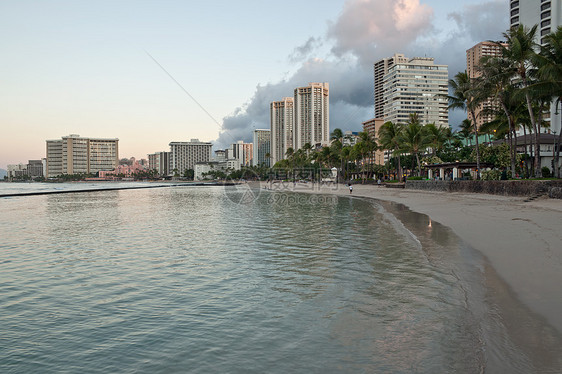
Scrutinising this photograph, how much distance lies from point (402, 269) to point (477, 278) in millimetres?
1914

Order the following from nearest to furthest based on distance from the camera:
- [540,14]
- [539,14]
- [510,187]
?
[510,187], [540,14], [539,14]

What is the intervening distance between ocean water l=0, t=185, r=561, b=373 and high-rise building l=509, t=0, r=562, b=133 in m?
96.6

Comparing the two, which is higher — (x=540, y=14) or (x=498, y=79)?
(x=540, y=14)

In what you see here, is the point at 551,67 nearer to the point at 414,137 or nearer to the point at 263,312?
the point at 263,312

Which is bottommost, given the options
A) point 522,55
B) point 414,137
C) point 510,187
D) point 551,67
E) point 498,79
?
point 510,187

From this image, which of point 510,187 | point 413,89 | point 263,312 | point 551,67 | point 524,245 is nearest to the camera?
point 263,312

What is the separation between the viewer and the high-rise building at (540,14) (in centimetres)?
9550

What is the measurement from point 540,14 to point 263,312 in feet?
414

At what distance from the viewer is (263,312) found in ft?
24.2

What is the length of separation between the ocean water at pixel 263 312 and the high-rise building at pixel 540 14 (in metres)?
96.6

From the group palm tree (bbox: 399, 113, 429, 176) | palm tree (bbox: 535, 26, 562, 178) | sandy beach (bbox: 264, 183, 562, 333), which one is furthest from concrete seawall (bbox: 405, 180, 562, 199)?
palm tree (bbox: 399, 113, 429, 176)

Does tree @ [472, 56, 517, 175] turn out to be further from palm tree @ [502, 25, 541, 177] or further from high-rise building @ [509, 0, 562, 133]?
high-rise building @ [509, 0, 562, 133]

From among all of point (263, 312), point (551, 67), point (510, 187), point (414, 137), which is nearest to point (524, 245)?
point (263, 312)

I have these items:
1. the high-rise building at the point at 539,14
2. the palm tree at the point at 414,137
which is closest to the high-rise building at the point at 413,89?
the high-rise building at the point at 539,14
